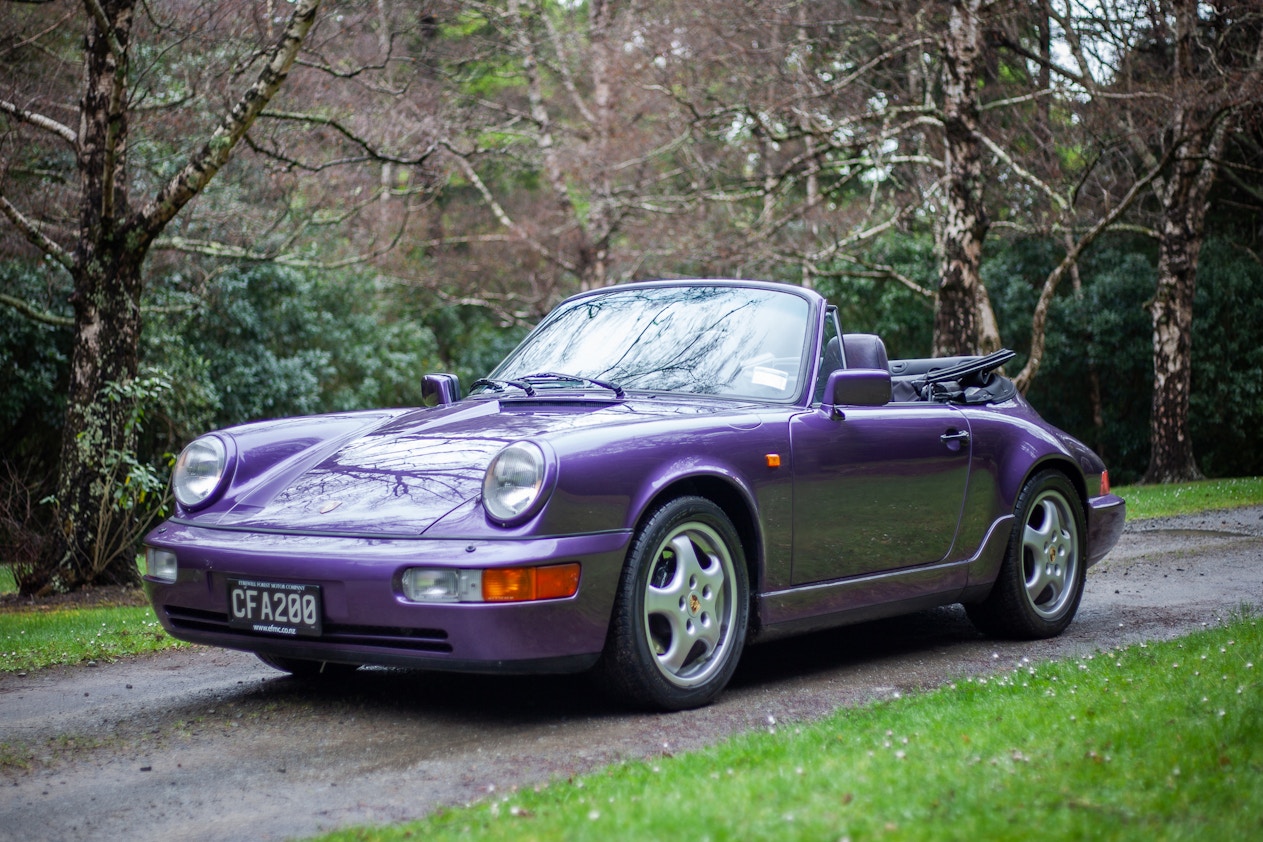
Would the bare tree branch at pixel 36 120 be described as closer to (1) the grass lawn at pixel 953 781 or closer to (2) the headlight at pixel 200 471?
(2) the headlight at pixel 200 471

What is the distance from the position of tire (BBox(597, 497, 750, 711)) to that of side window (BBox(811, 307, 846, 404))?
0.92 meters

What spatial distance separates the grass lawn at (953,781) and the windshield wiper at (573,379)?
4.96ft

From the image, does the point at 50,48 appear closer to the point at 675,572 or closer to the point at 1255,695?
the point at 675,572

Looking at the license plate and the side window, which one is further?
the side window

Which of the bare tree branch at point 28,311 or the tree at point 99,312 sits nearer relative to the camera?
the tree at point 99,312

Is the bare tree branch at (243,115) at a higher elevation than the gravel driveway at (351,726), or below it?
higher

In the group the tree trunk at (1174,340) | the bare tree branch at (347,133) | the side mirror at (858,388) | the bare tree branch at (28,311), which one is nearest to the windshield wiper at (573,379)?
the side mirror at (858,388)

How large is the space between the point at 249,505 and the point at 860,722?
2.27 meters

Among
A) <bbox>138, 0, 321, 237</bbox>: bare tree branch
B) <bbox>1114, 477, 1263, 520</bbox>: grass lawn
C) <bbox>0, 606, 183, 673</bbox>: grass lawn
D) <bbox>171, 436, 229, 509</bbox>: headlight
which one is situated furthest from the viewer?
<bbox>1114, 477, 1263, 520</bbox>: grass lawn

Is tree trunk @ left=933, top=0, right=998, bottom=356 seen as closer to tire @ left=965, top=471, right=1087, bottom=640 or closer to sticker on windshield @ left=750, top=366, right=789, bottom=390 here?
tire @ left=965, top=471, right=1087, bottom=640

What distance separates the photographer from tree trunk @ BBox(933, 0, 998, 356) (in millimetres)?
13461

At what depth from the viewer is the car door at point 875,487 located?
5.00m

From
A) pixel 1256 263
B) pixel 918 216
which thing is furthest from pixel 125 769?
pixel 1256 263

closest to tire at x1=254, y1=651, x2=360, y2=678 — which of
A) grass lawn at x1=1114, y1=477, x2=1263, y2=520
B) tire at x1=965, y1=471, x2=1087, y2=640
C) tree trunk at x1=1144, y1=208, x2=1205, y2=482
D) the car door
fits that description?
the car door
